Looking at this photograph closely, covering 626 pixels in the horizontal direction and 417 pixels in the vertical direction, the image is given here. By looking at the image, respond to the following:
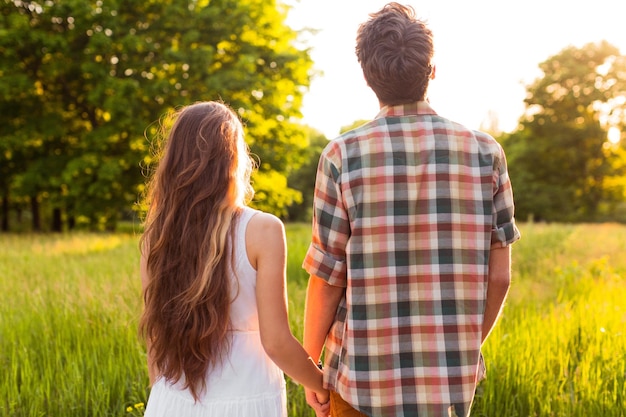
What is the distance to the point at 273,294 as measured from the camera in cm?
202

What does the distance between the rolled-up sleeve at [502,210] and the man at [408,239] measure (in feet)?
0.10

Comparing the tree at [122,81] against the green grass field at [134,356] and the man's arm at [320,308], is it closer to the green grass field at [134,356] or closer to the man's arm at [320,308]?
the green grass field at [134,356]

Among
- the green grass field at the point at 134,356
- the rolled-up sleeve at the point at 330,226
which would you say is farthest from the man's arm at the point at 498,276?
the green grass field at the point at 134,356

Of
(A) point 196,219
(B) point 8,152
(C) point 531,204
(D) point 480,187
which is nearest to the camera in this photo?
(D) point 480,187

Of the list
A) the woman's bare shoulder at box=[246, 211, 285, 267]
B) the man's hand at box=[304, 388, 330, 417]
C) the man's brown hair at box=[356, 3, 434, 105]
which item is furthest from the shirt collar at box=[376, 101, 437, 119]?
the man's hand at box=[304, 388, 330, 417]

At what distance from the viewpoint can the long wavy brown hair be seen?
6.62ft

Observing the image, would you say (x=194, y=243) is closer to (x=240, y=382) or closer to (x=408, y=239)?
(x=240, y=382)

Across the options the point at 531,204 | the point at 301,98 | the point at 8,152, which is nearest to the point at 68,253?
the point at 8,152

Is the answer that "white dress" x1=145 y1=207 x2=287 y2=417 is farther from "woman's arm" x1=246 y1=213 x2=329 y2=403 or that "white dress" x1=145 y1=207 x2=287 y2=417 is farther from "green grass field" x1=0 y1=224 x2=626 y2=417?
"green grass field" x1=0 y1=224 x2=626 y2=417

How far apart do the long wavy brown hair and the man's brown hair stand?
54 centimetres

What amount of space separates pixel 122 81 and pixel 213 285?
55.5 ft

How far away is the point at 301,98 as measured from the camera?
21344 millimetres

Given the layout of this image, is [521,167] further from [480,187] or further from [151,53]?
[480,187]

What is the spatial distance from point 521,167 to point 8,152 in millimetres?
27588
